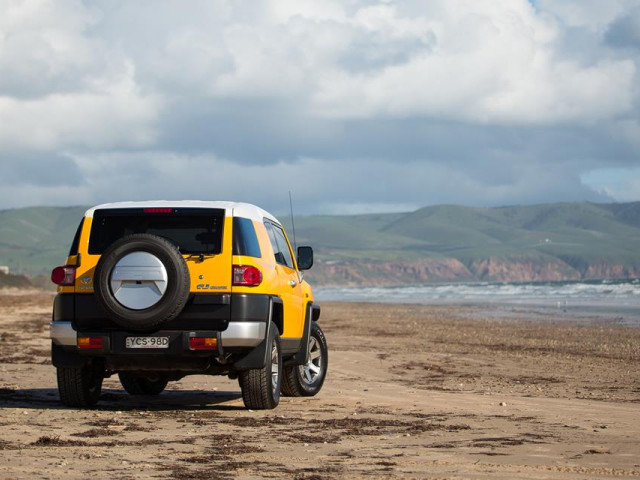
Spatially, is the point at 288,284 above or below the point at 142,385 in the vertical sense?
above

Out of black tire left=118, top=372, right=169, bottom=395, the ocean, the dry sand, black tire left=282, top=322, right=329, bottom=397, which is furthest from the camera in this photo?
the ocean

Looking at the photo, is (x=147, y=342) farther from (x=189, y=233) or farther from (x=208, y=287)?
(x=189, y=233)

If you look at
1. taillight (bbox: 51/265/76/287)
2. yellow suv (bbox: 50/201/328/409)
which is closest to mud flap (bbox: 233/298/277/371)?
yellow suv (bbox: 50/201/328/409)

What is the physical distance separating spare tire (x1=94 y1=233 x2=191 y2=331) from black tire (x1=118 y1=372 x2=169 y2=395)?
9.45 ft

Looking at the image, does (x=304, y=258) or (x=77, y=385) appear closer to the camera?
(x=77, y=385)

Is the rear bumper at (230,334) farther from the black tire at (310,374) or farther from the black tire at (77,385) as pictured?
the black tire at (310,374)

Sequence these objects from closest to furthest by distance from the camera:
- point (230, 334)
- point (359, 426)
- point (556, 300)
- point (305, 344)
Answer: point (359, 426)
point (230, 334)
point (305, 344)
point (556, 300)

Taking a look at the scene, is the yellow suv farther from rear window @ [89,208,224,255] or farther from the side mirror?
the side mirror

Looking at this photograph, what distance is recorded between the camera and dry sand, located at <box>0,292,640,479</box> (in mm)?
7816

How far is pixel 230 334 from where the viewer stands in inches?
422

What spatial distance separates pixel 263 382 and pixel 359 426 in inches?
58.2

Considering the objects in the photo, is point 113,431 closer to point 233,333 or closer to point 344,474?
point 233,333

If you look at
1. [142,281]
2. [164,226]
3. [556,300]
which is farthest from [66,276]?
[556,300]

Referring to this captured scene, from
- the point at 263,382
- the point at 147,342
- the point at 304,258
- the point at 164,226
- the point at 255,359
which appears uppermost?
the point at 164,226
